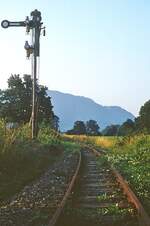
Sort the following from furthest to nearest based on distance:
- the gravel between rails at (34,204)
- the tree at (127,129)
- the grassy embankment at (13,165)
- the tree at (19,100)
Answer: the tree at (19,100) → the tree at (127,129) → the grassy embankment at (13,165) → the gravel between rails at (34,204)

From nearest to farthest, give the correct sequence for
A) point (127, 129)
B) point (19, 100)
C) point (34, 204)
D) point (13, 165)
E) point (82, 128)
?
point (34, 204) < point (13, 165) < point (127, 129) < point (19, 100) < point (82, 128)

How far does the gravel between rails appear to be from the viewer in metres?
9.26

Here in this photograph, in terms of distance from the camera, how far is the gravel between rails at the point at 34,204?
926cm

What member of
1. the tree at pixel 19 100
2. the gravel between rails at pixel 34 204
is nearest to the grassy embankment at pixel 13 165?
the gravel between rails at pixel 34 204

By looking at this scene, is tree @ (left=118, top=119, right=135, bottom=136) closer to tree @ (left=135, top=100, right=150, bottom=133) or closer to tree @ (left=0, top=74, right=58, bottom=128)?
tree @ (left=135, top=100, right=150, bottom=133)

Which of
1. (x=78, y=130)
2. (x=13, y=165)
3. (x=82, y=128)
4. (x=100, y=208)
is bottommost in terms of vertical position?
(x=100, y=208)

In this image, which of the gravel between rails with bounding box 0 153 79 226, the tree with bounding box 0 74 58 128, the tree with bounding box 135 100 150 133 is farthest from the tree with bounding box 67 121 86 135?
the gravel between rails with bounding box 0 153 79 226

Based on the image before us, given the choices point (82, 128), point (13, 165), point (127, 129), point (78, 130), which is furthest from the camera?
point (82, 128)

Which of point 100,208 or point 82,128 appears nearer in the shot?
point 100,208

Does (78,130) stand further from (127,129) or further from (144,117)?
(127,129)

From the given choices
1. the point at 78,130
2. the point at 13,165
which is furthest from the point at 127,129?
the point at 78,130

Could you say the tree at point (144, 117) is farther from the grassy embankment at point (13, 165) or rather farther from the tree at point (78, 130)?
the grassy embankment at point (13, 165)

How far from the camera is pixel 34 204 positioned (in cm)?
1126

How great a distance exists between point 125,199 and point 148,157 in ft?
49.9
